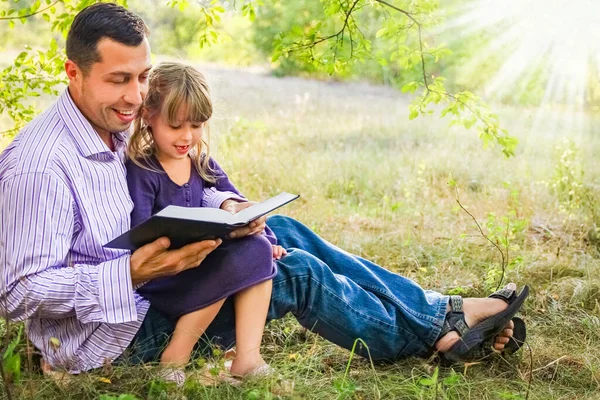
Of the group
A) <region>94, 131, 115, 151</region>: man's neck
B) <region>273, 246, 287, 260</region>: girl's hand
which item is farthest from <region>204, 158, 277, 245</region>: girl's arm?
<region>94, 131, 115, 151</region>: man's neck

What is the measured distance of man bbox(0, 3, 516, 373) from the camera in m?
2.35

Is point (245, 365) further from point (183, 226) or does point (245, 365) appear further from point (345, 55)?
point (345, 55)

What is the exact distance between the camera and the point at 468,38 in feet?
49.4

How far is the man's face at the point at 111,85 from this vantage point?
2.61 metres

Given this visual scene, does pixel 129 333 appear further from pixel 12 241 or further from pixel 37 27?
pixel 37 27

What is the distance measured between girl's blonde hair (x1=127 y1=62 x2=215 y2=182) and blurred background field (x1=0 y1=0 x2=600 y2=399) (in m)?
0.26

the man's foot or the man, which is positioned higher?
the man

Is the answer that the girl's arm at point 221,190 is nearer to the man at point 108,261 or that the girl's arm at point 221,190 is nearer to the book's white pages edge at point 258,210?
the man at point 108,261

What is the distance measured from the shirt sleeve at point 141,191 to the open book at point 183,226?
12.4 inches

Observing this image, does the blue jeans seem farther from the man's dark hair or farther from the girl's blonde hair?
the man's dark hair

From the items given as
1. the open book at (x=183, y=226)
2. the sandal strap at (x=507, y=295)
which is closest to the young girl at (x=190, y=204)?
the open book at (x=183, y=226)

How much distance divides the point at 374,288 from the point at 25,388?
1301 millimetres

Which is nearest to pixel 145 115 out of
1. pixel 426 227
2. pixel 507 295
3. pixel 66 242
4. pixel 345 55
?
pixel 66 242

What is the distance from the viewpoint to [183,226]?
7.29ft
